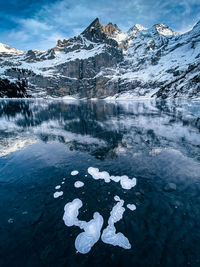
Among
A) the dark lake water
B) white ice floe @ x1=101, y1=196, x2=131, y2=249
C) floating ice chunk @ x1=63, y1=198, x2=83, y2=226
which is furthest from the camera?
floating ice chunk @ x1=63, y1=198, x2=83, y2=226

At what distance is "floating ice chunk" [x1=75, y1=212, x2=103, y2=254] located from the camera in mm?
4672

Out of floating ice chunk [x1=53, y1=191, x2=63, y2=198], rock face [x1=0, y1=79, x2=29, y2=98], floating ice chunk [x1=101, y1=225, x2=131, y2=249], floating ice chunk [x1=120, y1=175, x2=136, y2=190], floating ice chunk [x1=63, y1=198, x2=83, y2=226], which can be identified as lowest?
floating ice chunk [x1=53, y1=191, x2=63, y2=198]

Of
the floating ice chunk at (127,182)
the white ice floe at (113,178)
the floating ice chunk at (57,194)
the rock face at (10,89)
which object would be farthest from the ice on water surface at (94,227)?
the rock face at (10,89)

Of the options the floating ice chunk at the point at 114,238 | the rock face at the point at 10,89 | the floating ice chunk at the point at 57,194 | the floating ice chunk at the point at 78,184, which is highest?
the rock face at the point at 10,89

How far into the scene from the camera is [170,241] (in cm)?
483

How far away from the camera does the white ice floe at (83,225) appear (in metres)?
4.75

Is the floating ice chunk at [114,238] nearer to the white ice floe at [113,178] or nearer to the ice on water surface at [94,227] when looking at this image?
the ice on water surface at [94,227]

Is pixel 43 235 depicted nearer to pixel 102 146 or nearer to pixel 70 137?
pixel 102 146

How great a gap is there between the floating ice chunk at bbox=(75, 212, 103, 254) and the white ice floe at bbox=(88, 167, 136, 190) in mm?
2817

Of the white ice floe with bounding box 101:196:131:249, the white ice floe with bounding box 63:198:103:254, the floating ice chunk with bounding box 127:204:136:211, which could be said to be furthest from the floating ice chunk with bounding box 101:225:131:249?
the floating ice chunk with bounding box 127:204:136:211

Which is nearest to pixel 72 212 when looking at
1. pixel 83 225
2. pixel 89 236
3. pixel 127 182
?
pixel 83 225

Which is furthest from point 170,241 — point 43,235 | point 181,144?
point 181,144

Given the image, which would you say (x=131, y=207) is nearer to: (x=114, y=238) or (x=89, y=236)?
(x=114, y=238)

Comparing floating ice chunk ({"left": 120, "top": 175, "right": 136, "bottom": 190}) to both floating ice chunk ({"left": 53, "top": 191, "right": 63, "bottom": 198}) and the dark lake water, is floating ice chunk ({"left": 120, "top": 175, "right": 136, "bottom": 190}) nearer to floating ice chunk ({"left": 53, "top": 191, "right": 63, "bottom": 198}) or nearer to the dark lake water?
the dark lake water
